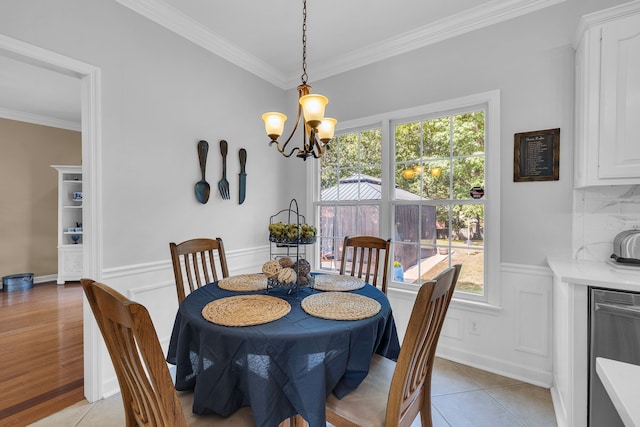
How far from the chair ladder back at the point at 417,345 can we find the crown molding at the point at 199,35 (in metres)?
2.75

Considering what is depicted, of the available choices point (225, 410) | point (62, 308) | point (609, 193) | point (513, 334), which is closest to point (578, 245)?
point (609, 193)

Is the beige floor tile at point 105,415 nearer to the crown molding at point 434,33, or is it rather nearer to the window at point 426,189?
the window at point 426,189

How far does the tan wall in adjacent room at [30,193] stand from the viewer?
4.77 meters

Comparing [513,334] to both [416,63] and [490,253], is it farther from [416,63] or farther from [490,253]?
[416,63]

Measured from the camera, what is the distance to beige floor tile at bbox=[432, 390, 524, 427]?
1.81 metres

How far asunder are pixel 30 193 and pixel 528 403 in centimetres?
715

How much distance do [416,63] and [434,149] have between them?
801mm

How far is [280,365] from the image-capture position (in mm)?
1094

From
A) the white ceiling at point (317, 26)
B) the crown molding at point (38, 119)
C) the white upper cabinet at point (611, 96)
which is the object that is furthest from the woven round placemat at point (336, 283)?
the crown molding at point (38, 119)

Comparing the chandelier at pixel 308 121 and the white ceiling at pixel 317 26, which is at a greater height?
the white ceiling at pixel 317 26

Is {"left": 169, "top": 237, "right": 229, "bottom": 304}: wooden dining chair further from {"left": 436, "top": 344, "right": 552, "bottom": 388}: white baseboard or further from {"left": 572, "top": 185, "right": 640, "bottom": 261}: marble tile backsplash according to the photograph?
{"left": 572, "top": 185, "right": 640, "bottom": 261}: marble tile backsplash

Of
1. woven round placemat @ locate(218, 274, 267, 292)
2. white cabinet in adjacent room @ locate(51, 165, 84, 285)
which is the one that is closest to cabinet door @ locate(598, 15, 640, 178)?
woven round placemat @ locate(218, 274, 267, 292)

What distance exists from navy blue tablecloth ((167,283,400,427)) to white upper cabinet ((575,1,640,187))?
5.68ft

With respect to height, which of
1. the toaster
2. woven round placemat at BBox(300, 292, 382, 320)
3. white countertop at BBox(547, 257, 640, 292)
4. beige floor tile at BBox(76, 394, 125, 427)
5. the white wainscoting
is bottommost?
beige floor tile at BBox(76, 394, 125, 427)
